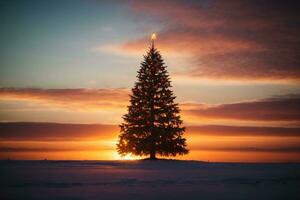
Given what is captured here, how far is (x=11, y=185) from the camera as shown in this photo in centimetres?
1316

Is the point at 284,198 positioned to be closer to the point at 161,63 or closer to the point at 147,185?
the point at 147,185

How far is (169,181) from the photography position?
49.8 feet

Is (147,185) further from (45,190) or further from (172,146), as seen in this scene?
(172,146)

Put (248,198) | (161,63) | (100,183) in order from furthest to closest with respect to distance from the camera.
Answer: (161,63) → (100,183) → (248,198)

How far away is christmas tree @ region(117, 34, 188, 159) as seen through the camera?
32.8 metres

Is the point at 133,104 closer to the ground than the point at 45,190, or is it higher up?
higher up

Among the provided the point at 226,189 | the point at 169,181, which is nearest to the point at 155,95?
the point at 169,181

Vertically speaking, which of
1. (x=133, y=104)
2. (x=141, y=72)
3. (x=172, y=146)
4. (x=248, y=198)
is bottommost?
(x=248, y=198)

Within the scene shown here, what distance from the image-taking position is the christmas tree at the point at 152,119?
32844mm

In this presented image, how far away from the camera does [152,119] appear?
33.5 m

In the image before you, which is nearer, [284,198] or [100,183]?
[284,198]

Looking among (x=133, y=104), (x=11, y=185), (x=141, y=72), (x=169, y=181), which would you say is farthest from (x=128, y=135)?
(x=11, y=185)

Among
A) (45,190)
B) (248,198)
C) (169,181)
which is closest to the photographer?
(248,198)

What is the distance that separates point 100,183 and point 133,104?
2019 centimetres
